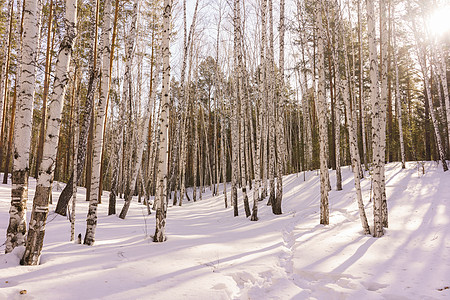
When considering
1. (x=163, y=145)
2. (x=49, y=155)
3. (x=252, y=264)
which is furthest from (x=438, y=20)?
(x=49, y=155)

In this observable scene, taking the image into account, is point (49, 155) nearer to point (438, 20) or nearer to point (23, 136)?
point (23, 136)

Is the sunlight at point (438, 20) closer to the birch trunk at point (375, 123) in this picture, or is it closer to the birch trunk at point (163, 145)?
the birch trunk at point (375, 123)

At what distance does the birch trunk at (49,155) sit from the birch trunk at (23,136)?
1.44 ft

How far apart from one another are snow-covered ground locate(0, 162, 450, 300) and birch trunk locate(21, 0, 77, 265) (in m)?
0.28

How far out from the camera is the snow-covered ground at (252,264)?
286 cm

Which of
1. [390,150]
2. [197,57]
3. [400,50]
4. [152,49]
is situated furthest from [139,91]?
[400,50]

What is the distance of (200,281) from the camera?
10.5 ft

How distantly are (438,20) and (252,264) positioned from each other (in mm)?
16488

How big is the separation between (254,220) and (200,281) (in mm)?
5694

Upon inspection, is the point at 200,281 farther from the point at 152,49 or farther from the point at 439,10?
the point at 439,10

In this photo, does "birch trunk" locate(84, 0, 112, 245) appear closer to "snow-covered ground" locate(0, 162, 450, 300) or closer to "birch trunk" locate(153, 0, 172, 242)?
"snow-covered ground" locate(0, 162, 450, 300)

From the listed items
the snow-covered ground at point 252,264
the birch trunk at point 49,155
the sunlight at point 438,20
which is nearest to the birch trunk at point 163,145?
the snow-covered ground at point 252,264

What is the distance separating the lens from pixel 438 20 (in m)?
12.8

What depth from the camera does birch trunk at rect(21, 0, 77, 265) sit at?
3.14 m
